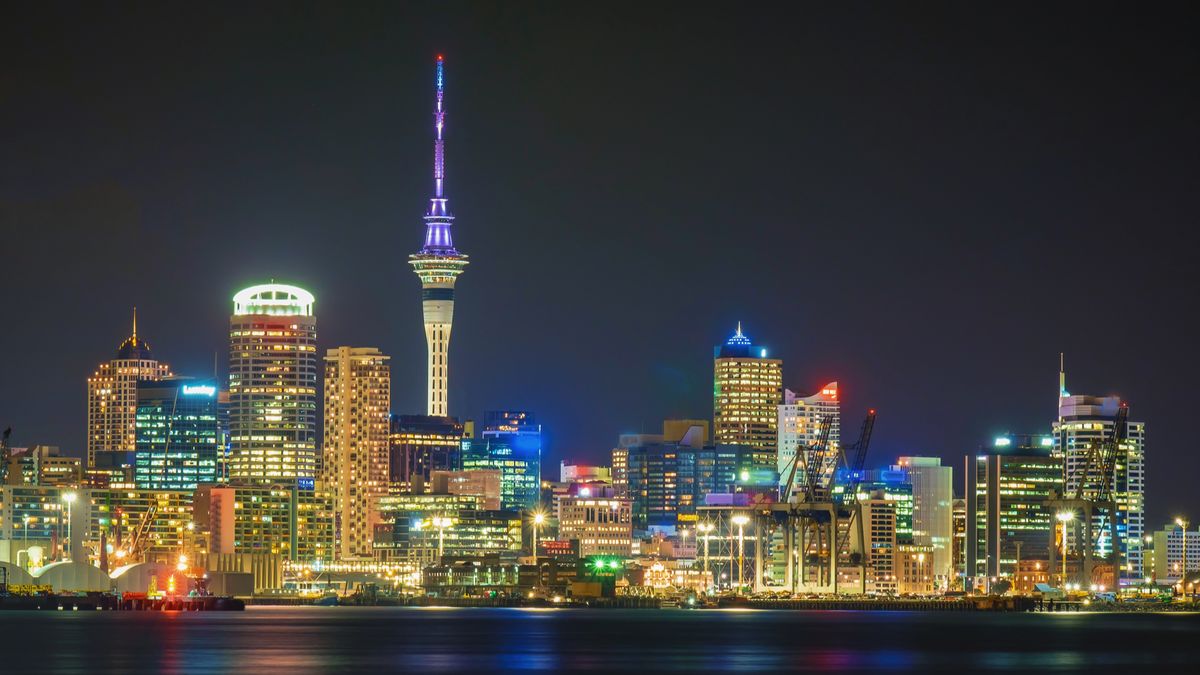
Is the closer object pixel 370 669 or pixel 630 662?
pixel 370 669

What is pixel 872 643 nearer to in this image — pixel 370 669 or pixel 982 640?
pixel 982 640

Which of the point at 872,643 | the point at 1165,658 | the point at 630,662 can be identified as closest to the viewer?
the point at 630,662

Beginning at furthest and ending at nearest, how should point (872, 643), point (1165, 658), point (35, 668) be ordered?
point (872, 643) → point (1165, 658) → point (35, 668)

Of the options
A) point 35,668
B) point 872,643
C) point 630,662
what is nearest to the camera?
point 35,668

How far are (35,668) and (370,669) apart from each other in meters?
20.1

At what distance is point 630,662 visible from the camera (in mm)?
156500

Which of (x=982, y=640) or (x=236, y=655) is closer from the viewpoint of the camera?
(x=236, y=655)

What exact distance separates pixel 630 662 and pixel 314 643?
32.4 meters

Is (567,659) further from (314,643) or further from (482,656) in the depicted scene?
(314,643)

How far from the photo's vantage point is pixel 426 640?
190500mm

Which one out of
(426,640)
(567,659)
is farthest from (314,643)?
(567,659)

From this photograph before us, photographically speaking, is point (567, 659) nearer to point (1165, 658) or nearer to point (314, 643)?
point (314, 643)

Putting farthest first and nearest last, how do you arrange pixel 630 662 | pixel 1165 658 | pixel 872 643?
1. pixel 872 643
2. pixel 1165 658
3. pixel 630 662

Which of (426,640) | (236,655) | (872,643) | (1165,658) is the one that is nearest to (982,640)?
(872,643)
